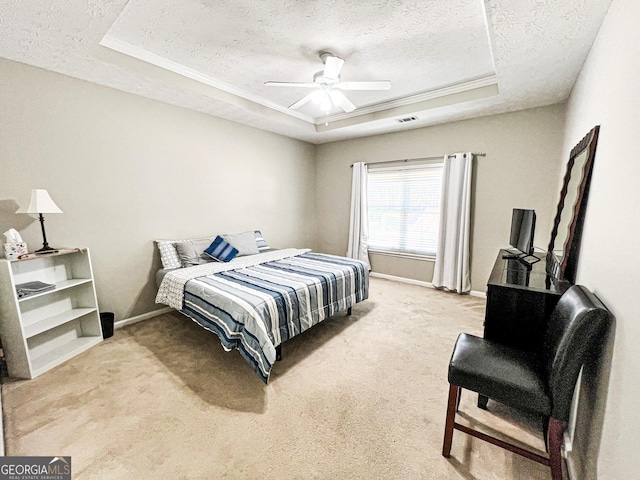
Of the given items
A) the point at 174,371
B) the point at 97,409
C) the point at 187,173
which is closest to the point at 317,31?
the point at 187,173

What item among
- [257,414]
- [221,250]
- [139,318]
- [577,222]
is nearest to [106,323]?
[139,318]

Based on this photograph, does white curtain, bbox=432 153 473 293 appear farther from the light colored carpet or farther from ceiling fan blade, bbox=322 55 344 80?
ceiling fan blade, bbox=322 55 344 80

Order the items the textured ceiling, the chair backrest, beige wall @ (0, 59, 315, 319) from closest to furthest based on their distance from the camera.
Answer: the chair backrest
the textured ceiling
beige wall @ (0, 59, 315, 319)

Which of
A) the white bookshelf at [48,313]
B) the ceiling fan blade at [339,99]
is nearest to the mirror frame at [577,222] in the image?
the ceiling fan blade at [339,99]

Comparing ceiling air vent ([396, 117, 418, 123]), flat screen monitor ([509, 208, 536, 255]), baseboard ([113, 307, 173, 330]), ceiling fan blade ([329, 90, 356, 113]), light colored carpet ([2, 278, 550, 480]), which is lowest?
light colored carpet ([2, 278, 550, 480])

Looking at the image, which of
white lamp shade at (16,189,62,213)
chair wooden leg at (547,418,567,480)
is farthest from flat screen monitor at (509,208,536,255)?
white lamp shade at (16,189,62,213)

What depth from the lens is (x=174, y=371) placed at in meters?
2.21

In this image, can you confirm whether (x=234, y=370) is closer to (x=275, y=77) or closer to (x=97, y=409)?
(x=97, y=409)

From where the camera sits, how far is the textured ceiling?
1.76 metres

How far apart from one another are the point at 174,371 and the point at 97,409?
1.66ft

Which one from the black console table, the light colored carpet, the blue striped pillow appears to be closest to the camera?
the light colored carpet

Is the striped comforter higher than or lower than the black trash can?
higher

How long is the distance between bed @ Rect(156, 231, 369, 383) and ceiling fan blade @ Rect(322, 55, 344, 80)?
6.13 ft

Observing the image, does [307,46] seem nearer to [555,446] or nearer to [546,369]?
[546,369]
